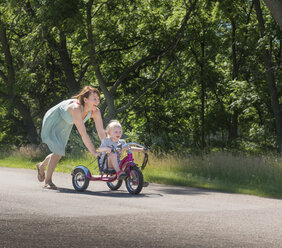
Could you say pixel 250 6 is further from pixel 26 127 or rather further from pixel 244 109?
pixel 26 127

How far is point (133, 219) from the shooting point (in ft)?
21.2

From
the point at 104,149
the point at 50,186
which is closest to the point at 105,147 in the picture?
the point at 104,149

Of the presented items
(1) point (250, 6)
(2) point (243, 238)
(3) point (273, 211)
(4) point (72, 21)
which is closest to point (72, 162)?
(4) point (72, 21)

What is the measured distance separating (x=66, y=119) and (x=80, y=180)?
1091 mm

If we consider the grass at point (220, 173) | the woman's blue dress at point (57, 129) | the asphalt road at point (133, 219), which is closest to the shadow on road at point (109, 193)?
the asphalt road at point (133, 219)

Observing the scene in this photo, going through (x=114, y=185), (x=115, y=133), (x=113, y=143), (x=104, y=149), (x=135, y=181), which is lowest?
(x=114, y=185)

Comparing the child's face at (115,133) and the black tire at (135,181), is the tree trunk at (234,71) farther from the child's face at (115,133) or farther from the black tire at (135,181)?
the black tire at (135,181)

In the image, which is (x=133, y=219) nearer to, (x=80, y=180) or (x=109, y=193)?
(x=109, y=193)

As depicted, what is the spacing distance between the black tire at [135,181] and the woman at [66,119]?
34.3 inches

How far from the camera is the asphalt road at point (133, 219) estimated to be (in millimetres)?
5250

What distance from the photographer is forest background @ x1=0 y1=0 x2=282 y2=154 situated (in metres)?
22.5

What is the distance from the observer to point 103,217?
21.5ft

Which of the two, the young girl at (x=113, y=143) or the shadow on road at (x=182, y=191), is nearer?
the young girl at (x=113, y=143)

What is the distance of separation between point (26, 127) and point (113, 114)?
10530 millimetres
